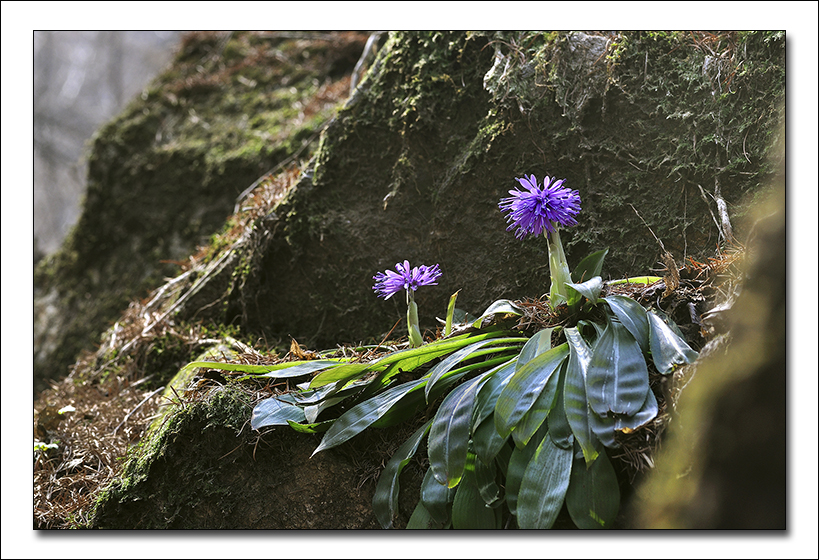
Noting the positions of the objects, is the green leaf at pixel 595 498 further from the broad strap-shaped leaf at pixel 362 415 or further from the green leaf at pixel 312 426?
the green leaf at pixel 312 426

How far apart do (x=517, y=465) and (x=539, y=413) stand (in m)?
0.13

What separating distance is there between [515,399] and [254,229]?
4.86 ft

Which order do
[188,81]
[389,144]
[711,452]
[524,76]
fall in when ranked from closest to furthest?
[711,452], [524,76], [389,144], [188,81]

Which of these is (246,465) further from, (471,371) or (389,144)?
(389,144)

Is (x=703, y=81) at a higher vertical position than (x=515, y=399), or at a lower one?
higher

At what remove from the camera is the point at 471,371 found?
1.50 metres

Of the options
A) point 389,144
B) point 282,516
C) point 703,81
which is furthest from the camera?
point 389,144

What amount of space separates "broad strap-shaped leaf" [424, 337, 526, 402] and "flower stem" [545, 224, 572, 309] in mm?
161

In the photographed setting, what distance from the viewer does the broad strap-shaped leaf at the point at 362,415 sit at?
1.38m

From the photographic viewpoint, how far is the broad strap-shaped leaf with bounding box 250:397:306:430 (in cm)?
143

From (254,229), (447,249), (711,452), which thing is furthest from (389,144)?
(711,452)

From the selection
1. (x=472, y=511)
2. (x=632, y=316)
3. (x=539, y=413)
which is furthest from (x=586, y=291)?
(x=472, y=511)

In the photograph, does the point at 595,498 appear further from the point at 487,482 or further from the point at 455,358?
the point at 455,358

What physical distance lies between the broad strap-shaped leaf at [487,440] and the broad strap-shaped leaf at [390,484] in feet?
0.53
